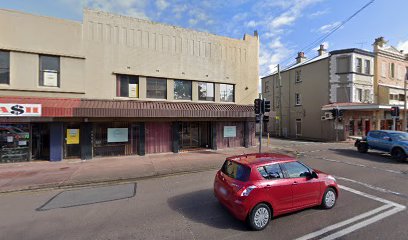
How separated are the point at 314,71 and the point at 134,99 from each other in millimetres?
22212

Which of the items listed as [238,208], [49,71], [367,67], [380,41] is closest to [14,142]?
[49,71]

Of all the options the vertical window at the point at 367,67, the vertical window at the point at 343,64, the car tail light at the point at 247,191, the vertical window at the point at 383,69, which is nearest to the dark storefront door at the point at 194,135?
the car tail light at the point at 247,191

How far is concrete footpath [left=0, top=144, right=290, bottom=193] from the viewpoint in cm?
845

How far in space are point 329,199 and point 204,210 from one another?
3356 mm

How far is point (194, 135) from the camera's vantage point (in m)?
16.5

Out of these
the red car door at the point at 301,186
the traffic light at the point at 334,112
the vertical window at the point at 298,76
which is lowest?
the red car door at the point at 301,186

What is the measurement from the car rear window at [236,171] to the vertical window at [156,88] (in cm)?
1019

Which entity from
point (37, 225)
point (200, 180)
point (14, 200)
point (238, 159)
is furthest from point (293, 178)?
point (14, 200)

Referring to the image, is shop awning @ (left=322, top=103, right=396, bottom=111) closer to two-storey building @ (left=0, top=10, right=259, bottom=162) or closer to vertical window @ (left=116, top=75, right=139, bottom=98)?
two-storey building @ (left=0, top=10, right=259, bottom=162)

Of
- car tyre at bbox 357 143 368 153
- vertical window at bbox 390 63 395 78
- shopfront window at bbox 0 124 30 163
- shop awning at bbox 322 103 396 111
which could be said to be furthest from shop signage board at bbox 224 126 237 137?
vertical window at bbox 390 63 395 78

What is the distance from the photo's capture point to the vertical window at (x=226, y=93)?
56.0ft

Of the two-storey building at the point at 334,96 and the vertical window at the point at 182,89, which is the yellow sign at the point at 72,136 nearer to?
the vertical window at the point at 182,89

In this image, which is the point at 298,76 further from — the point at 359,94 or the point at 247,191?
the point at 247,191

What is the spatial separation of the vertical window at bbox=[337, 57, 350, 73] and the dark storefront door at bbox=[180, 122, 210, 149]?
693 inches
